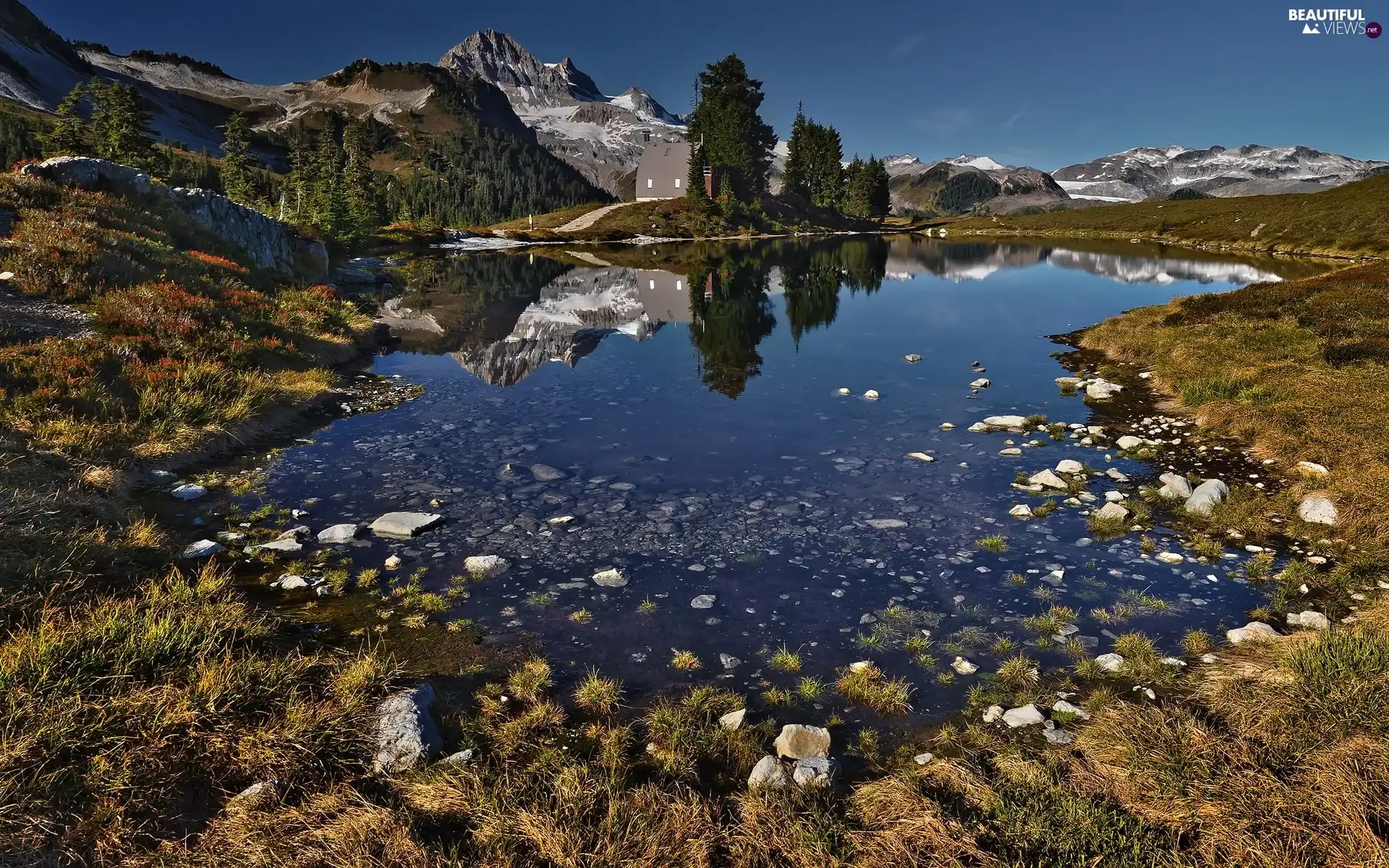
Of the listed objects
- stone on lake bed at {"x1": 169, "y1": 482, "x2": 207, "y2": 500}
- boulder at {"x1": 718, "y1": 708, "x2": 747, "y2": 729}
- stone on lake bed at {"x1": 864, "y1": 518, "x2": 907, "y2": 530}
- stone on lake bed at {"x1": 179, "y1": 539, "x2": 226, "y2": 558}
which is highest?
stone on lake bed at {"x1": 169, "y1": 482, "x2": 207, "y2": 500}

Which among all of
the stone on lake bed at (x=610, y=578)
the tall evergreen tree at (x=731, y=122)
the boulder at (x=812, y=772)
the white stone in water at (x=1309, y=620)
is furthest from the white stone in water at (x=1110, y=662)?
the tall evergreen tree at (x=731, y=122)

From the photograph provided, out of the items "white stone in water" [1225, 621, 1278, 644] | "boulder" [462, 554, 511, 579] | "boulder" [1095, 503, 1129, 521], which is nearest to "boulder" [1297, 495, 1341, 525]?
"boulder" [1095, 503, 1129, 521]

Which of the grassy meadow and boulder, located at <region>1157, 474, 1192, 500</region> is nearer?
boulder, located at <region>1157, 474, 1192, 500</region>

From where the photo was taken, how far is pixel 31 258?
71.8 ft

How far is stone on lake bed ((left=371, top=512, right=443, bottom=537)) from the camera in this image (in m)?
11.7

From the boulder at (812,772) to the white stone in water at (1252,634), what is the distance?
5.57 m

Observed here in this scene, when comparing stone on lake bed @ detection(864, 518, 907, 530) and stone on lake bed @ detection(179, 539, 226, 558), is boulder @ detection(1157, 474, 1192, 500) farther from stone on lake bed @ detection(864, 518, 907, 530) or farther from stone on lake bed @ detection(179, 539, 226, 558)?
stone on lake bed @ detection(179, 539, 226, 558)

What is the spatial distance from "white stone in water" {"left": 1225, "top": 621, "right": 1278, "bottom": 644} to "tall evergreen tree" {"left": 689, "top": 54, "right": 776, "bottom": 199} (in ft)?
438

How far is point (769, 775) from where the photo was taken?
6352 millimetres

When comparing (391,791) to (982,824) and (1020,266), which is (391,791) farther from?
(1020,266)

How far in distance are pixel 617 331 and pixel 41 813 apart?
97.8 ft

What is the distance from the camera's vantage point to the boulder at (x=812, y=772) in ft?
20.5

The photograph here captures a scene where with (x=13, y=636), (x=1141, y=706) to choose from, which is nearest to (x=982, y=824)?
(x=1141, y=706)

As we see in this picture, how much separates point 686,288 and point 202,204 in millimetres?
29008
